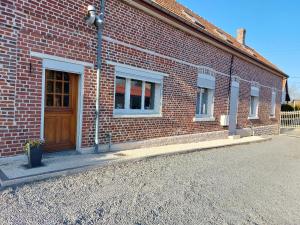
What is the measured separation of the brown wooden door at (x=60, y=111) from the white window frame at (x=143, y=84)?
1191 mm

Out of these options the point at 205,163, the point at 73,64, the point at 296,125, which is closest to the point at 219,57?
the point at 205,163

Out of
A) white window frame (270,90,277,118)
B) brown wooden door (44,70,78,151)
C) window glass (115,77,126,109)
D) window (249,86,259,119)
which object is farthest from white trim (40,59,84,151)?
white window frame (270,90,277,118)

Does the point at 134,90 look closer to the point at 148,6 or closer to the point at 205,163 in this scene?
the point at 148,6

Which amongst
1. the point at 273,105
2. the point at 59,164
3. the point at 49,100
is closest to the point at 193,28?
the point at 49,100

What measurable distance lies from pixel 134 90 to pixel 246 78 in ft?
29.9

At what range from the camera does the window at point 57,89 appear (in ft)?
18.9

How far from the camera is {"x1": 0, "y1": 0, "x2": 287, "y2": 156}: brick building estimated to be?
16.4ft

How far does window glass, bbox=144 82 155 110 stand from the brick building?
0.11 feet

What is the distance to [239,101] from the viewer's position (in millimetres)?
13625

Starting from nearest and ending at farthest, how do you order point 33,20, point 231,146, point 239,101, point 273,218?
point 273,218 < point 33,20 < point 231,146 < point 239,101

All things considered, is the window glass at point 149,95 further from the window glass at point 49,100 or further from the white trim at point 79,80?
the window glass at point 49,100

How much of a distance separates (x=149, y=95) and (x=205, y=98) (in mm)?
3862

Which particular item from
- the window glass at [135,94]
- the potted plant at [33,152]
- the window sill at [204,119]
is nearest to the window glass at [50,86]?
the potted plant at [33,152]

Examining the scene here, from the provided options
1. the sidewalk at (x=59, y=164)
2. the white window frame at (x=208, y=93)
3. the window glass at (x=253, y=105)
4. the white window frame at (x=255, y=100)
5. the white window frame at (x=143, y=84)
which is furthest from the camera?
the window glass at (x=253, y=105)
